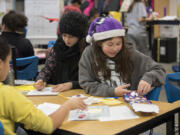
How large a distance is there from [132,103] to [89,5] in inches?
199

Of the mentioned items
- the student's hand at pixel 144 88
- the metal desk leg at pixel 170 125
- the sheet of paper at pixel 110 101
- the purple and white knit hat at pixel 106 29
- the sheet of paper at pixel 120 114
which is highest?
the purple and white knit hat at pixel 106 29

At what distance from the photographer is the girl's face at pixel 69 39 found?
2.62 meters

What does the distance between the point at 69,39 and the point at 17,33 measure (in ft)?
4.72

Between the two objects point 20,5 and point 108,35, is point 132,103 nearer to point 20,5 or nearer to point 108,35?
point 108,35

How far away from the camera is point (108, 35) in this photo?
86.5 inches

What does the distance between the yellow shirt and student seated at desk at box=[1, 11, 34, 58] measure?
250 centimetres

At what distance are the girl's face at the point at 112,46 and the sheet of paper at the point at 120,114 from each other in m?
0.51

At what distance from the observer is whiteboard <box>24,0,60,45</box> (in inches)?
227

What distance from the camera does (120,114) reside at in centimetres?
168

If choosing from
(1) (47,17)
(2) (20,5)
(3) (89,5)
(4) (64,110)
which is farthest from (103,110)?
(2) (20,5)

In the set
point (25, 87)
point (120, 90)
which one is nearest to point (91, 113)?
point (120, 90)

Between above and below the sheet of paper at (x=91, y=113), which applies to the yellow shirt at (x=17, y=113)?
above

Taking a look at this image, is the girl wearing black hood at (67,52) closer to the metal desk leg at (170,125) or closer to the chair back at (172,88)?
the chair back at (172,88)

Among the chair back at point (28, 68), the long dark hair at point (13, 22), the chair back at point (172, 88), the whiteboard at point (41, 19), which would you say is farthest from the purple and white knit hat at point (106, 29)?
the whiteboard at point (41, 19)
